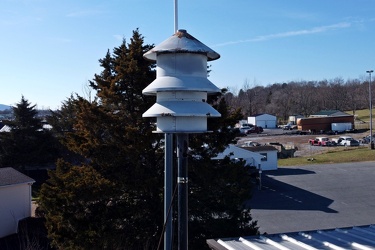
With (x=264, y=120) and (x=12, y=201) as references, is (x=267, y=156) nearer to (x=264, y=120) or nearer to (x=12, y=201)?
(x=12, y=201)

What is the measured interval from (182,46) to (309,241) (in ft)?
8.76

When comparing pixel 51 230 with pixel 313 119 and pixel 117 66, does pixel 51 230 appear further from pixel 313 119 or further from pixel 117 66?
pixel 313 119

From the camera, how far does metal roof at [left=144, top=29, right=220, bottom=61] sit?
3.85 m

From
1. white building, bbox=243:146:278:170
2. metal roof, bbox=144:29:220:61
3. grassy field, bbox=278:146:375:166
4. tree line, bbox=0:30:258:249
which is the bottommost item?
grassy field, bbox=278:146:375:166

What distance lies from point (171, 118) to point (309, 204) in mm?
21085

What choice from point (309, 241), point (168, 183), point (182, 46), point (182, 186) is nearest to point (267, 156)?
point (309, 241)

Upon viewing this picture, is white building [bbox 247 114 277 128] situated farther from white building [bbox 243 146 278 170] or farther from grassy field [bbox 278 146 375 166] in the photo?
white building [bbox 243 146 278 170]

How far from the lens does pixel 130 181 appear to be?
10.0 m

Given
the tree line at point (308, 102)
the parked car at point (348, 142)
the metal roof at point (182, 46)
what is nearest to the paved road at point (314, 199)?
the parked car at point (348, 142)

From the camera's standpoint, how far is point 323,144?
169 ft

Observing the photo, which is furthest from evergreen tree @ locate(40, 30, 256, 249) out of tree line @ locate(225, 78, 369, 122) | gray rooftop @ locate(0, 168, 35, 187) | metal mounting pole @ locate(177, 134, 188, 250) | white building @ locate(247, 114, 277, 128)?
tree line @ locate(225, 78, 369, 122)

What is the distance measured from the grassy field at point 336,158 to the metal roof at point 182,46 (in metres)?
36.3

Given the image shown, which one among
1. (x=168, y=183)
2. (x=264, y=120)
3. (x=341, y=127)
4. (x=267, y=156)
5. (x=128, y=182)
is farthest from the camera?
(x=264, y=120)

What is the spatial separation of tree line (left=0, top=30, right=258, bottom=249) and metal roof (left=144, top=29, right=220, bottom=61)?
5994mm
